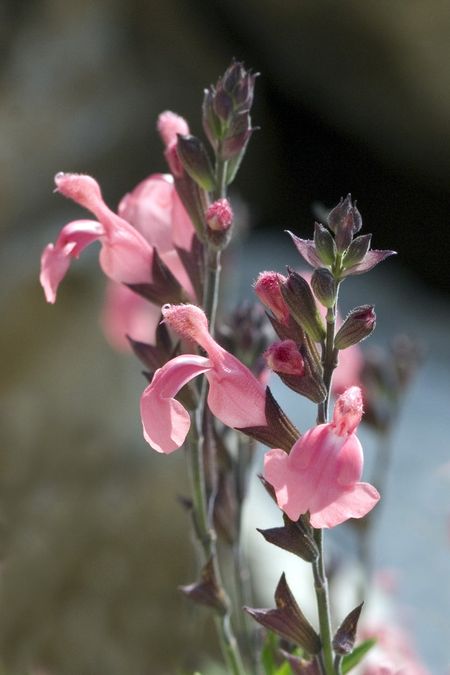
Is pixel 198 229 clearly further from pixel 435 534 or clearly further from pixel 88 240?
pixel 435 534

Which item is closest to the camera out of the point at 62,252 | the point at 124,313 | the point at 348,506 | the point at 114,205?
the point at 348,506

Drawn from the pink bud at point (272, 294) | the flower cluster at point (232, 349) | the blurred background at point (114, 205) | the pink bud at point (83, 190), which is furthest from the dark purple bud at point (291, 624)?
the blurred background at point (114, 205)

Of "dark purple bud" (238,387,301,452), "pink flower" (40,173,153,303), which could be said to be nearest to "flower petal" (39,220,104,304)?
"pink flower" (40,173,153,303)

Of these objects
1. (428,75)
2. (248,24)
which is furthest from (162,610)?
(248,24)

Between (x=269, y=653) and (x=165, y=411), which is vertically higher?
(x=165, y=411)

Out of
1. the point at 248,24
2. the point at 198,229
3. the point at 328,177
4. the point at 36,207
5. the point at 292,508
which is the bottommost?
the point at 292,508

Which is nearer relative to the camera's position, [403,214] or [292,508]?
[292,508]

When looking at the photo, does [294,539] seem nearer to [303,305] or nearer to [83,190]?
[303,305]

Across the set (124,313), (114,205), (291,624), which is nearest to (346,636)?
(291,624)
